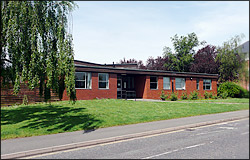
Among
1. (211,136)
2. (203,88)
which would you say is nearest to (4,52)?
(211,136)

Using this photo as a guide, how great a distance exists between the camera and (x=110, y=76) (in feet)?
82.4

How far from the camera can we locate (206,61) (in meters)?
48.1

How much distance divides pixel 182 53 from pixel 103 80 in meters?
37.2

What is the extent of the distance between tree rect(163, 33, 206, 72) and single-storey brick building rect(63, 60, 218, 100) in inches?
821

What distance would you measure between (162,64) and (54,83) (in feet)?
169

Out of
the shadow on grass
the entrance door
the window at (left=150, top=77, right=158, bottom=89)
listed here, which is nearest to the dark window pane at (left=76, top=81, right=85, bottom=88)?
the entrance door

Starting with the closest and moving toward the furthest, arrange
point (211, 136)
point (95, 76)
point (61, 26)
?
point (211, 136) < point (61, 26) < point (95, 76)

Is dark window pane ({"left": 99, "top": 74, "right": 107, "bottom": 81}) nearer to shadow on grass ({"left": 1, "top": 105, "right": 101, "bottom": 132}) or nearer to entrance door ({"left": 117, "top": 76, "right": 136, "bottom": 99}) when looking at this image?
entrance door ({"left": 117, "top": 76, "right": 136, "bottom": 99})

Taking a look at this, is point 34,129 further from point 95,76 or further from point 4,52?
point 95,76

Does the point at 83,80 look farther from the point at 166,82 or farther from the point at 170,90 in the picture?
the point at 170,90

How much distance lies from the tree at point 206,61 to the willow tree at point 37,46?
4081 centimetres

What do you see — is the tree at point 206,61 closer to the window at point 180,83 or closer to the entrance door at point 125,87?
the window at point 180,83

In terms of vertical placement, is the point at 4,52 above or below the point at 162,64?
below

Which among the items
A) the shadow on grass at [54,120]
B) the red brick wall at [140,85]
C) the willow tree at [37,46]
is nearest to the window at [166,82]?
the red brick wall at [140,85]
